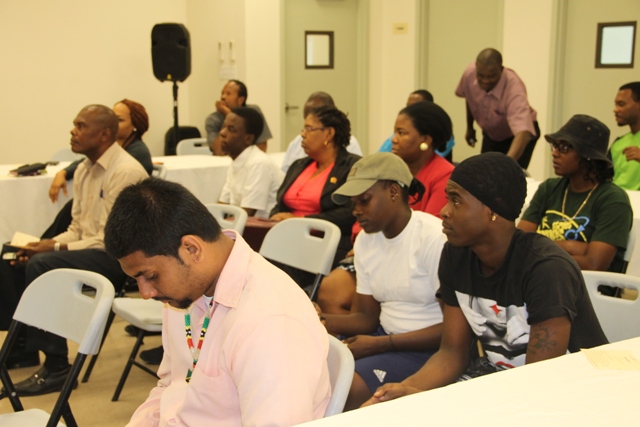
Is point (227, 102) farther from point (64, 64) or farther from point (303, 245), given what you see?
point (303, 245)

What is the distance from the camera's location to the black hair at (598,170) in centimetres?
302

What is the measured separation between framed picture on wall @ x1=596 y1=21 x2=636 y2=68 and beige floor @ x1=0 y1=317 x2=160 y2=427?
179 inches

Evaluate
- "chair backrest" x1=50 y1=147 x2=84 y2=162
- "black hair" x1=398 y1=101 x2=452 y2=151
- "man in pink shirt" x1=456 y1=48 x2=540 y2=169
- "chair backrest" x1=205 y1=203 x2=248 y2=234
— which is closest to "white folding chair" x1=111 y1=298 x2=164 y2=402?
"chair backrest" x1=205 y1=203 x2=248 y2=234

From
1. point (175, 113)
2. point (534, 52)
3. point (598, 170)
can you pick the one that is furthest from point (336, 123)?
point (175, 113)

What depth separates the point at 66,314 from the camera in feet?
7.98

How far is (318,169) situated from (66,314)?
2.02 meters

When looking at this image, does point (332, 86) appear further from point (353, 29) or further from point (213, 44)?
point (213, 44)

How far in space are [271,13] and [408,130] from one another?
193 inches

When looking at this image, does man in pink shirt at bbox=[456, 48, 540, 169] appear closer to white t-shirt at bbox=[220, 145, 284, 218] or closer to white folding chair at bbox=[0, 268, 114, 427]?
white t-shirt at bbox=[220, 145, 284, 218]

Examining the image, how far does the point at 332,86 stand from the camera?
337 inches

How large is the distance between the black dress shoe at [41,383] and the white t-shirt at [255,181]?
157 cm

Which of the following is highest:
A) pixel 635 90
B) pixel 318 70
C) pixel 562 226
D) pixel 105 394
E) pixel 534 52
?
pixel 534 52

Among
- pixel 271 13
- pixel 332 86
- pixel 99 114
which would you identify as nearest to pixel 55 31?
pixel 271 13

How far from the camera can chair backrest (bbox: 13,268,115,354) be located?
2357mm
